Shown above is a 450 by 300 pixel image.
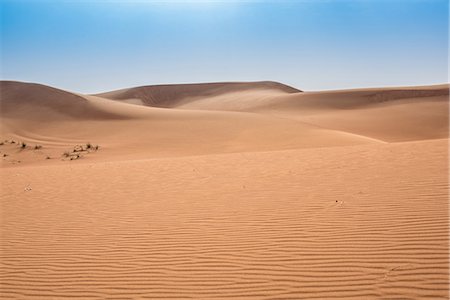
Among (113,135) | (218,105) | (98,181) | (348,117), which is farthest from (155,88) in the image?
(98,181)

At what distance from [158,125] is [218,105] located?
3556 centimetres

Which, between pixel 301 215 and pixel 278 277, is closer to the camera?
pixel 278 277

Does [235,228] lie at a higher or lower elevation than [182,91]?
lower

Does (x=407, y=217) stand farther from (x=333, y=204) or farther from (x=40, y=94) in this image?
(x=40, y=94)

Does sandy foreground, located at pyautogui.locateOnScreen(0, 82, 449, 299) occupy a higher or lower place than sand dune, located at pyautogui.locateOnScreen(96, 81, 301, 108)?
lower

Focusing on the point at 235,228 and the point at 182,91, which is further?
the point at 182,91

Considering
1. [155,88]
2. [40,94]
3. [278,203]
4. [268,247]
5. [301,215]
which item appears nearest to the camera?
[268,247]

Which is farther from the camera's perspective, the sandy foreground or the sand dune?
the sand dune

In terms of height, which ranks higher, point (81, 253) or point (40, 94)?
point (40, 94)

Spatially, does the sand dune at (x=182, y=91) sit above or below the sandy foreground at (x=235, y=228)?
above

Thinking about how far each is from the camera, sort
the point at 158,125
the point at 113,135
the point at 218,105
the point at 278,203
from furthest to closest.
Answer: the point at 218,105 → the point at 158,125 → the point at 113,135 → the point at 278,203

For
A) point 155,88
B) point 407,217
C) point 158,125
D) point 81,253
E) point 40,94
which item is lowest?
point 81,253

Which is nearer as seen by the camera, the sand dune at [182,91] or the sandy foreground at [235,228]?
the sandy foreground at [235,228]

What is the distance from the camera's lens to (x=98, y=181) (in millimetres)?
10195
